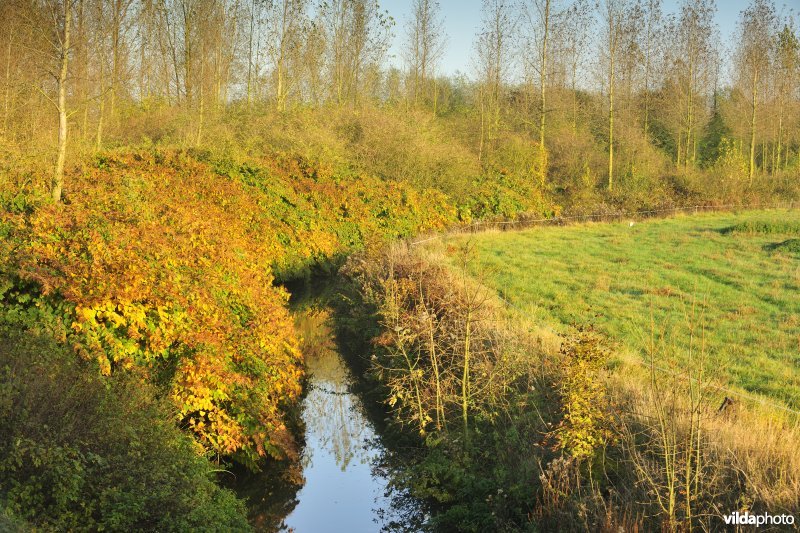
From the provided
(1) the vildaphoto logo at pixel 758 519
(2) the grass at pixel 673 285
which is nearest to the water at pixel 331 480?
(2) the grass at pixel 673 285

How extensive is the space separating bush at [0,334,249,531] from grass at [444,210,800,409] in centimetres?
439

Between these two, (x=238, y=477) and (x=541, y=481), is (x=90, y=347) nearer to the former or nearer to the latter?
(x=238, y=477)

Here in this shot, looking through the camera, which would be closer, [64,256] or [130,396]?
[130,396]

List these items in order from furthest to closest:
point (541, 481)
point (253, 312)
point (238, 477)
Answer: point (253, 312) → point (238, 477) → point (541, 481)

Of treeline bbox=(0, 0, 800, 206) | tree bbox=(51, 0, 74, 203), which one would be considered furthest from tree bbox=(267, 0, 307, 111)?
tree bbox=(51, 0, 74, 203)

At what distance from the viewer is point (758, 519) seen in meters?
6.02

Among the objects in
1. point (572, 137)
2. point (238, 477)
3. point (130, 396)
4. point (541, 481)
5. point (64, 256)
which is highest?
point (572, 137)

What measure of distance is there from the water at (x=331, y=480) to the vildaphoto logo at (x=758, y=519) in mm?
4217

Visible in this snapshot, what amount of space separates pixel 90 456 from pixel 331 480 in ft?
14.2

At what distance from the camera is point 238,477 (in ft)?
32.1

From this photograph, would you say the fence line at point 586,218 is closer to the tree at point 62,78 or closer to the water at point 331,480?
the water at point 331,480

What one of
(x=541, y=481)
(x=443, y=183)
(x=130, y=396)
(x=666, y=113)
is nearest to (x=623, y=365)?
(x=541, y=481)

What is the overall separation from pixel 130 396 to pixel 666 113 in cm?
4528

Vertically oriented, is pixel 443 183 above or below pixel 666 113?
below
